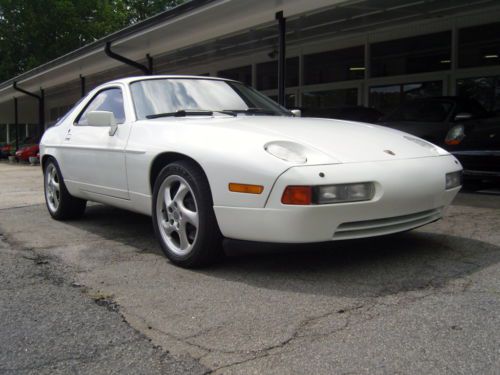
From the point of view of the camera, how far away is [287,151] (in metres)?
3.22

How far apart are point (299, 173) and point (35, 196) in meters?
6.15

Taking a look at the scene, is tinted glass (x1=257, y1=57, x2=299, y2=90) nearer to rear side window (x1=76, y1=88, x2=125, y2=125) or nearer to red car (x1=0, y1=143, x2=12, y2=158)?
rear side window (x1=76, y1=88, x2=125, y2=125)

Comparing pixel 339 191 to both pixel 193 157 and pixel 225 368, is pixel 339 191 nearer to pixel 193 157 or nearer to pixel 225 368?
pixel 193 157

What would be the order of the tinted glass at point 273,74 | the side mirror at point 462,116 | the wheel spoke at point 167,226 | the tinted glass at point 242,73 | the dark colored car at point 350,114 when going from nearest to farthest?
the wheel spoke at point 167,226 → the side mirror at point 462,116 → the dark colored car at point 350,114 → the tinted glass at point 273,74 → the tinted glass at point 242,73

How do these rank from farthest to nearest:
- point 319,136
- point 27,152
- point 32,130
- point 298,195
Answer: point 32,130 < point 27,152 < point 319,136 < point 298,195

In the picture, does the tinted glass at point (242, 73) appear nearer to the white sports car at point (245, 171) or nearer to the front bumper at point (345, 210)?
the white sports car at point (245, 171)

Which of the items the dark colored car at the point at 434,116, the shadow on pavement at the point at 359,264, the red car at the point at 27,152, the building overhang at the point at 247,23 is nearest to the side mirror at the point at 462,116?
the dark colored car at the point at 434,116

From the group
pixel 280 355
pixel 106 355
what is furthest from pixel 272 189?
pixel 106 355

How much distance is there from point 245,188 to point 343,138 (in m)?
0.82

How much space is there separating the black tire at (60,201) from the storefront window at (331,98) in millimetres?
9183

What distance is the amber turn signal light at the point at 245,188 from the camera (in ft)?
10.3

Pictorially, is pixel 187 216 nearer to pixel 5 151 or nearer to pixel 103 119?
pixel 103 119

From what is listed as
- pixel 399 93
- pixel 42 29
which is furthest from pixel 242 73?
pixel 42 29

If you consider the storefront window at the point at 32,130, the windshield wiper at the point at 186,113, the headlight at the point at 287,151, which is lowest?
the headlight at the point at 287,151
